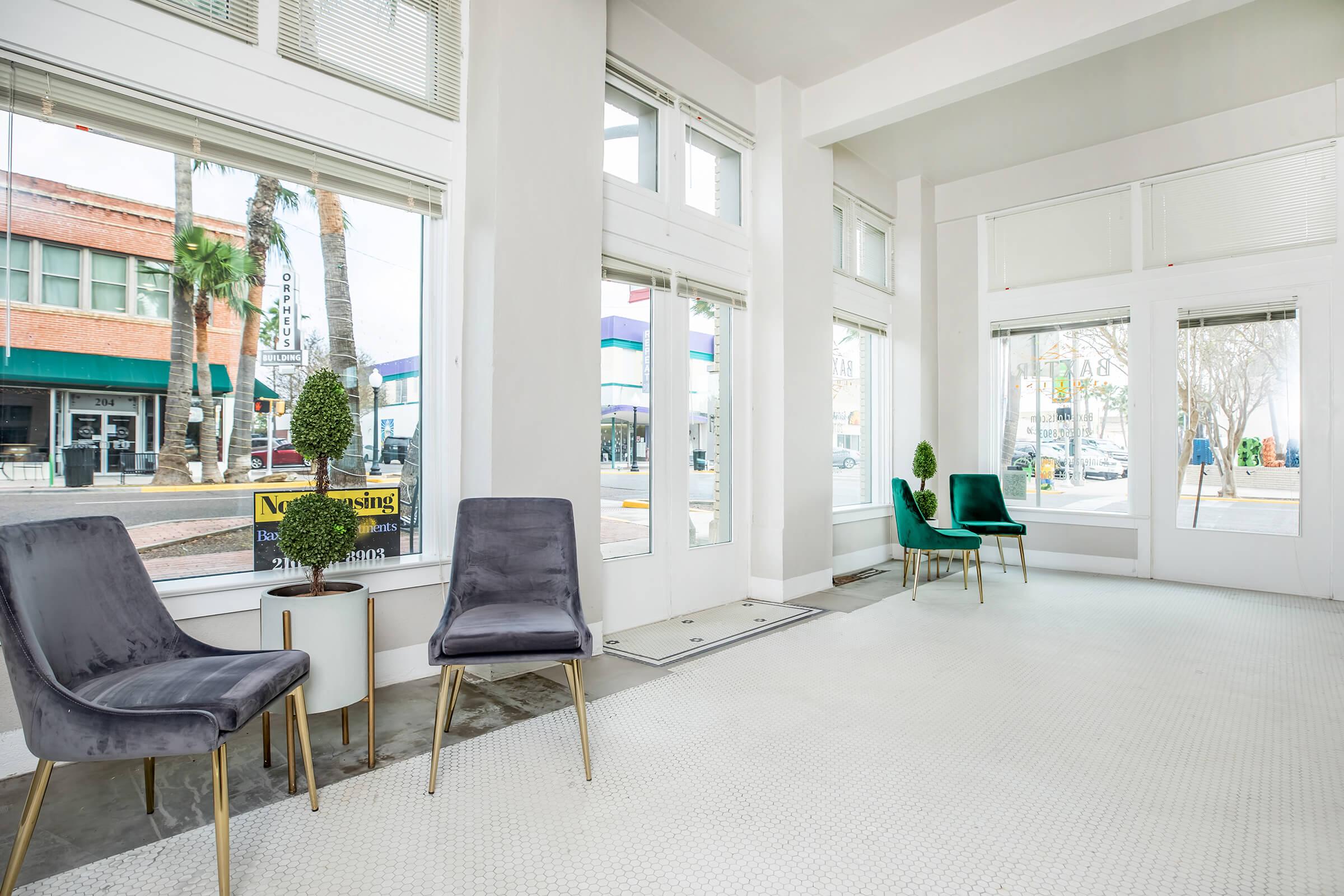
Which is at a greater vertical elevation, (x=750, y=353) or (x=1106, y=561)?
(x=750, y=353)

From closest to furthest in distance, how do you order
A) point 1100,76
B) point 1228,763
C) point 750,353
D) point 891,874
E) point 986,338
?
point 891,874, point 1228,763, point 1100,76, point 750,353, point 986,338

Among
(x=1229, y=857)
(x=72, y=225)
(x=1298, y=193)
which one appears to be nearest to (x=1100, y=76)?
(x=1298, y=193)

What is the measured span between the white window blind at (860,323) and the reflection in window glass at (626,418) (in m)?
2.11

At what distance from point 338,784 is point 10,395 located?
5.92 feet

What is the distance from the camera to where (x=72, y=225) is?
8.40 ft

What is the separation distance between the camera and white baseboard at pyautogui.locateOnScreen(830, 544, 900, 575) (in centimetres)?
635

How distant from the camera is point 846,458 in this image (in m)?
6.57

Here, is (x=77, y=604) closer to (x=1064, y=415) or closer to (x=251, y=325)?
(x=251, y=325)

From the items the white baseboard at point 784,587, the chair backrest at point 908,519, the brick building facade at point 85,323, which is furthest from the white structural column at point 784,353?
the brick building facade at point 85,323

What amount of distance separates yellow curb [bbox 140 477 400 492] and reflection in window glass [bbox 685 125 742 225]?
3180 mm

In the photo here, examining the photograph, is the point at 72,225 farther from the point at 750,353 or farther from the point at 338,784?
the point at 750,353

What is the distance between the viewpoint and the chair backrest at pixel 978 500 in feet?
20.7

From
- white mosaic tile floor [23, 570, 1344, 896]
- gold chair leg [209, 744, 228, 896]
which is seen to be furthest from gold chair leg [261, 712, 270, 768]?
gold chair leg [209, 744, 228, 896]

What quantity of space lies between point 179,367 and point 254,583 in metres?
0.94
